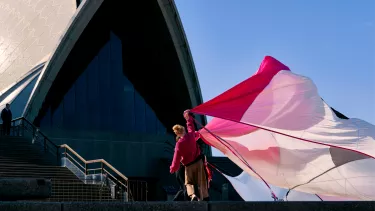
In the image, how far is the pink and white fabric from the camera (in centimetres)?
1088

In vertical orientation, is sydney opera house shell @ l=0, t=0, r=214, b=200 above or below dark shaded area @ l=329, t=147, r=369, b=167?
above

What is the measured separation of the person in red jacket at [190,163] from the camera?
377 inches

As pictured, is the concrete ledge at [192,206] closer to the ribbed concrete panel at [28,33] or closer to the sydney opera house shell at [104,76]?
the sydney opera house shell at [104,76]

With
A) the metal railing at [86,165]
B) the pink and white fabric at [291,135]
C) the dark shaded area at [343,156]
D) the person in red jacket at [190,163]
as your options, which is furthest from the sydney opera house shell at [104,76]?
the person in red jacket at [190,163]

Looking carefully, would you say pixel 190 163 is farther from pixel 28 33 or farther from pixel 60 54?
pixel 28 33

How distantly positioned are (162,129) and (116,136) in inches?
167

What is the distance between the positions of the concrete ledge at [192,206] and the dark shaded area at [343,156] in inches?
113

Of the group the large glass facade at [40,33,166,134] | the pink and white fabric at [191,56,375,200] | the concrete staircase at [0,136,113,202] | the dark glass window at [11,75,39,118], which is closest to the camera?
the pink and white fabric at [191,56,375,200]

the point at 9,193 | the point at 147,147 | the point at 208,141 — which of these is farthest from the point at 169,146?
the point at 9,193

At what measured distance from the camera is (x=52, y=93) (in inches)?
1137

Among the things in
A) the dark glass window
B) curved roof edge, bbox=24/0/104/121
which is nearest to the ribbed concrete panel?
the dark glass window

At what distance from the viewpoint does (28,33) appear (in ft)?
111

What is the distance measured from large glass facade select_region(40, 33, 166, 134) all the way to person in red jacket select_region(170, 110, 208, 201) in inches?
774

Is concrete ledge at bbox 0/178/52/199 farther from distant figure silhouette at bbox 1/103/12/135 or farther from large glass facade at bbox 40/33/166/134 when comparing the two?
large glass facade at bbox 40/33/166/134
